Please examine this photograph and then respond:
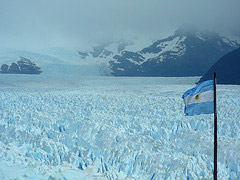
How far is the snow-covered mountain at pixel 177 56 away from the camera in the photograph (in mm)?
95375

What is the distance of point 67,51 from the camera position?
3221 inches

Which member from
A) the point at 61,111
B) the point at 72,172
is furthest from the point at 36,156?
the point at 61,111

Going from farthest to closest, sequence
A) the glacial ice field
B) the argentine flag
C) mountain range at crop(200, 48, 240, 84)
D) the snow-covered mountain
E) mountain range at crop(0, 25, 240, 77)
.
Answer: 1. the snow-covered mountain
2. mountain range at crop(0, 25, 240, 77)
3. mountain range at crop(200, 48, 240, 84)
4. the glacial ice field
5. the argentine flag

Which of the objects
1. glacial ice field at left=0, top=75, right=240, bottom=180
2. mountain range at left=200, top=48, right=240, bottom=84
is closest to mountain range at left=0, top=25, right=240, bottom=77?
mountain range at left=200, top=48, right=240, bottom=84

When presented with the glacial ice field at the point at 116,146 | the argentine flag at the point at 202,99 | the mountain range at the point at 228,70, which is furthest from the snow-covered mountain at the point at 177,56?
the argentine flag at the point at 202,99

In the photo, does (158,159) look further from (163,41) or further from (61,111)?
(163,41)

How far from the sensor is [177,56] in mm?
100375

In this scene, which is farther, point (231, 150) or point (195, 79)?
point (195, 79)

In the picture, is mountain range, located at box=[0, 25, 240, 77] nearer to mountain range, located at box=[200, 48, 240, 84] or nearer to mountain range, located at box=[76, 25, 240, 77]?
mountain range, located at box=[76, 25, 240, 77]

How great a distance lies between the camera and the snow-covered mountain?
3755 inches

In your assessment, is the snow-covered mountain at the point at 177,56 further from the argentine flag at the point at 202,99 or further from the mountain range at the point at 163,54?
the argentine flag at the point at 202,99

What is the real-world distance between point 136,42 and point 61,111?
364 ft

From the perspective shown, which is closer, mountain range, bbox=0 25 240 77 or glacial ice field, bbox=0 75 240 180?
glacial ice field, bbox=0 75 240 180

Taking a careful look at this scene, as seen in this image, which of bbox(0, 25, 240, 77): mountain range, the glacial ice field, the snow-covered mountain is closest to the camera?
the glacial ice field
